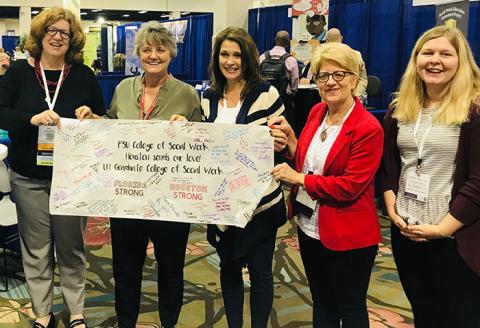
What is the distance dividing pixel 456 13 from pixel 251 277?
3.81 meters

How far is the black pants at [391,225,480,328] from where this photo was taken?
161 centimetres

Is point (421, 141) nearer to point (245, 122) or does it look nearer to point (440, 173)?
point (440, 173)

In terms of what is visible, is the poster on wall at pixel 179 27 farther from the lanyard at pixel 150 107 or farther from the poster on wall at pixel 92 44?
the lanyard at pixel 150 107

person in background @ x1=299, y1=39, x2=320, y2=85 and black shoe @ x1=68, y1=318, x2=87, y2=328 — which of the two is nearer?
black shoe @ x1=68, y1=318, x2=87, y2=328

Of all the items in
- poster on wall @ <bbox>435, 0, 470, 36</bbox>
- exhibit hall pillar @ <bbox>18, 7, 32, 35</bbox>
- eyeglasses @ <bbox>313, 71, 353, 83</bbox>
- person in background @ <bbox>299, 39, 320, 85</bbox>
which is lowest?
eyeglasses @ <bbox>313, 71, 353, 83</bbox>

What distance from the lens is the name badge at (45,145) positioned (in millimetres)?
2105

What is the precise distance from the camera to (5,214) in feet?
9.93

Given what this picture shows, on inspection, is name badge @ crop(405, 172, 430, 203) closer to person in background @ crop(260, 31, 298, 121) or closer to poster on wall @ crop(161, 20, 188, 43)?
person in background @ crop(260, 31, 298, 121)

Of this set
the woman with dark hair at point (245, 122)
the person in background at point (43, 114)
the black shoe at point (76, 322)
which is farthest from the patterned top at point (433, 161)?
the black shoe at point (76, 322)

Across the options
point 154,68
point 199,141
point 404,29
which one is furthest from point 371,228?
point 404,29

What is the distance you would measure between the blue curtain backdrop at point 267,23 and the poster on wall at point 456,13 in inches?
235

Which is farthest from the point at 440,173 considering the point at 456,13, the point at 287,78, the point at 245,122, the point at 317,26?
the point at 317,26

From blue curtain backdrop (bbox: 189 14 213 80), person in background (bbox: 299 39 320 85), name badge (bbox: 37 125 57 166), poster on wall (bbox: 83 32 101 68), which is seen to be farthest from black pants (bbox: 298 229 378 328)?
poster on wall (bbox: 83 32 101 68)

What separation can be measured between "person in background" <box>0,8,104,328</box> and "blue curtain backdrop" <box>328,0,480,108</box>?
6033mm
